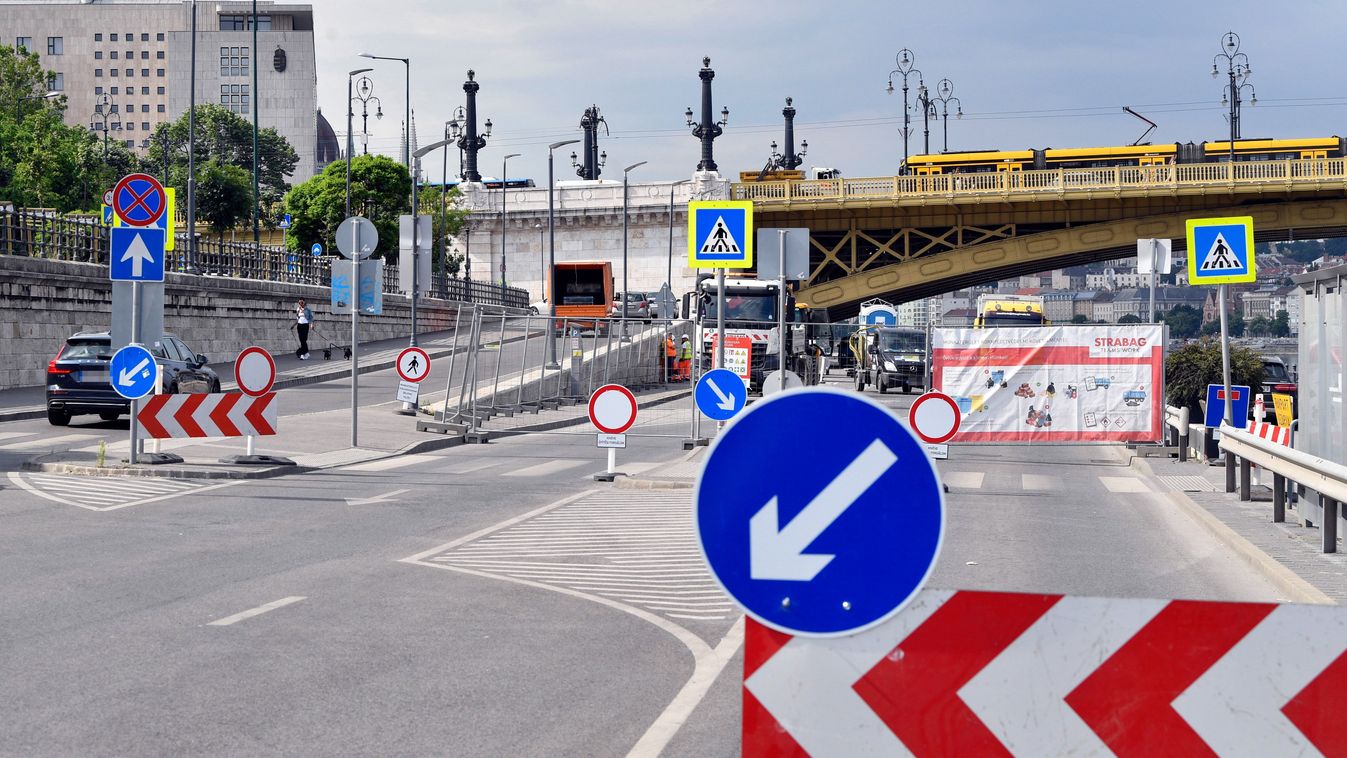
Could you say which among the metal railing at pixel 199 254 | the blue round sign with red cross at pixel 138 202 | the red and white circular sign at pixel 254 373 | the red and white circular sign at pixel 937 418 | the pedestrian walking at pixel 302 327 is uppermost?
the metal railing at pixel 199 254

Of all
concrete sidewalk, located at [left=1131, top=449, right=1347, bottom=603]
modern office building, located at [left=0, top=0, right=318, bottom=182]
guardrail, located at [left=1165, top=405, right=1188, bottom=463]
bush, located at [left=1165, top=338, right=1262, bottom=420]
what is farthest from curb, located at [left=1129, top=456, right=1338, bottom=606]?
modern office building, located at [left=0, top=0, right=318, bottom=182]

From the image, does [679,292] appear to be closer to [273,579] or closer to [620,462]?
[620,462]

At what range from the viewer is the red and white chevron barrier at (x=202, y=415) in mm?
17375

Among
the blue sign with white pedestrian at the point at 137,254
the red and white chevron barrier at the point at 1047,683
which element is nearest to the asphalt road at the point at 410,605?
the red and white chevron barrier at the point at 1047,683

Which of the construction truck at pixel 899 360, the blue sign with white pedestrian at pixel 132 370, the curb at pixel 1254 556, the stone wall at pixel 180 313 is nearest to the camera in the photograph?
the curb at pixel 1254 556

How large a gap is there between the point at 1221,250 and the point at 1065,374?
4493 mm

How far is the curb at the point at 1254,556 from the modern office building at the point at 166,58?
147 metres

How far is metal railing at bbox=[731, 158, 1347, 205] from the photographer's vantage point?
58469 millimetres

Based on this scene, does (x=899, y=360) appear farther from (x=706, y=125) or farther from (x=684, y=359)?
(x=706, y=125)

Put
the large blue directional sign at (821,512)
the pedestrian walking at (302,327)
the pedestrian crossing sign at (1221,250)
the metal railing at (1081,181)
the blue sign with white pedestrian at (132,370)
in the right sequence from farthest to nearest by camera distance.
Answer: the metal railing at (1081,181)
the pedestrian walking at (302,327)
the pedestrian crossing sign at (1221,250)
the blue sign with white pedestrian at (132,370)
the large blue directional sign at (821,512)

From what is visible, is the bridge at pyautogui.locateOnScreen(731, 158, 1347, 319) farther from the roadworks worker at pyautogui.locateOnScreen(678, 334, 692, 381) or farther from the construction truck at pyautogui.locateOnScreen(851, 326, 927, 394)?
the roadworks worker at pyautogui.locateOnScreen(678, 334, 692, 381)

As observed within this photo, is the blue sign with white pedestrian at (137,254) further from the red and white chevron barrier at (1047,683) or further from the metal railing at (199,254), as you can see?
the metal railing at (199,254)

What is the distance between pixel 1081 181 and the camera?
60.3 meters

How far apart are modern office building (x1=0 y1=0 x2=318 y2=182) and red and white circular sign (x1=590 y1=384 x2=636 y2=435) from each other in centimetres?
14281
